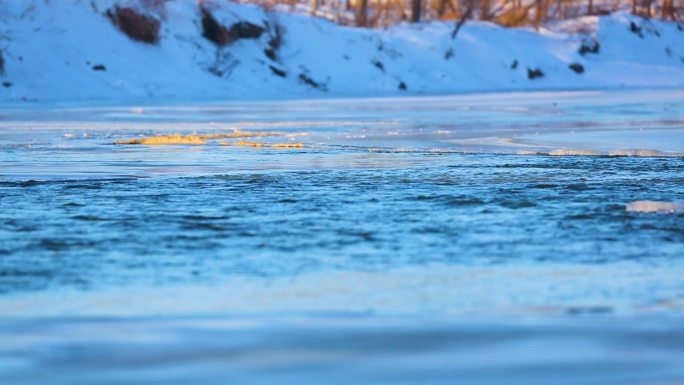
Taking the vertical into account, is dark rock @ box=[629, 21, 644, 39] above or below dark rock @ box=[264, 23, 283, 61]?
below

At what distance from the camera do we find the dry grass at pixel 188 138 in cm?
1416

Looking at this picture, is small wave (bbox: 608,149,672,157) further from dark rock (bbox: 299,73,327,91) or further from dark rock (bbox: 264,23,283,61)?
dark rock (bbox: 264,23,283,61)

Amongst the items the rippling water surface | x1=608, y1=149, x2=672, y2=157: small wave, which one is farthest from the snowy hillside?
the rippling water surface

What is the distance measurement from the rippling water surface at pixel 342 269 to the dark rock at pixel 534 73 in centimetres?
3486

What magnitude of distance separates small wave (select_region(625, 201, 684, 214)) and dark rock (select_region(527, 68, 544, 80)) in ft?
128

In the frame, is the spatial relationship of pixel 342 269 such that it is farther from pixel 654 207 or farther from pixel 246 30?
pixel 246 30

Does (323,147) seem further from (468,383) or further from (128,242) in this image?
(468,383)

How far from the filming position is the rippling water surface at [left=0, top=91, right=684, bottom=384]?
3.86 m

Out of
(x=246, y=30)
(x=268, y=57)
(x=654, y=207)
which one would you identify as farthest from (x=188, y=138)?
(x=246, y=30)

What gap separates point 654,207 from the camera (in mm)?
7500

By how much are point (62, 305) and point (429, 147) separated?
28.4ft

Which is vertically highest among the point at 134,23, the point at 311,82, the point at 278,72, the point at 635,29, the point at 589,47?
the point at 134,23

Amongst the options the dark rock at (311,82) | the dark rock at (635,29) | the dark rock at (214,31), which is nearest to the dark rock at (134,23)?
the dark rock at (214,31)

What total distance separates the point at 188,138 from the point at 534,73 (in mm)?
32924
